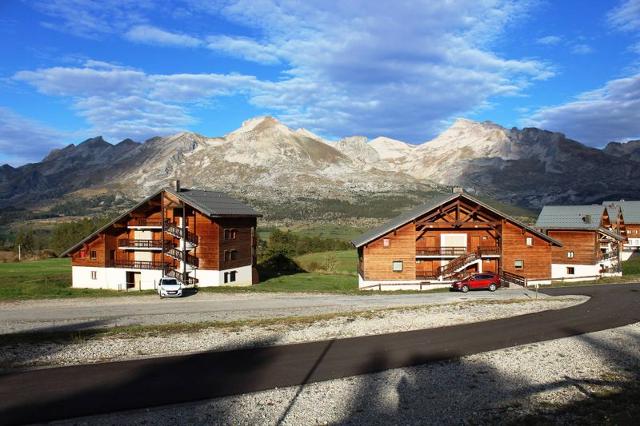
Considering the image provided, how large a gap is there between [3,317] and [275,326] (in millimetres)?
18402

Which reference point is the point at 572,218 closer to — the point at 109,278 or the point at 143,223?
the point at 143,223

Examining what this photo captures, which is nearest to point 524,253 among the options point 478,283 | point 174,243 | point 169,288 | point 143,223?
point 478,283

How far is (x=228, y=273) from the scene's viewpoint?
2111 inches

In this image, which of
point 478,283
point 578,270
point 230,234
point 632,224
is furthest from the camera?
point 632,224

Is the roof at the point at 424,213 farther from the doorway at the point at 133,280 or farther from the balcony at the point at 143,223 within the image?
the doorway at the point at 133,280

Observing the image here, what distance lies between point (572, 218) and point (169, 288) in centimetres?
5092

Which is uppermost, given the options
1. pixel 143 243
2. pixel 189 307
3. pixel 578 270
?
pixel 143 243

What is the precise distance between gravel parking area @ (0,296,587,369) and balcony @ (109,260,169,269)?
92.5ft

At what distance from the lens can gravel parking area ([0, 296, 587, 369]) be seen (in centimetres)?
2173

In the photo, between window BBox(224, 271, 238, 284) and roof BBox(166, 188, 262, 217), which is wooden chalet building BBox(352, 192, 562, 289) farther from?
roof BBox(166, 188, 262, 217)

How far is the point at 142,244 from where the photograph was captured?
54906mm

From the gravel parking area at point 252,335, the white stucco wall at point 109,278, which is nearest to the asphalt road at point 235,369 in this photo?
the gravel parking area at point 252,335

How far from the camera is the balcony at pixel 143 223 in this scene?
54.5 metres

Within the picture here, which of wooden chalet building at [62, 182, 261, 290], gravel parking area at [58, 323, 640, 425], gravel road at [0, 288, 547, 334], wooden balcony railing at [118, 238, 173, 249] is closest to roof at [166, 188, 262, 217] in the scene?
wooden chalet building at [62, 182, 261, 290]
